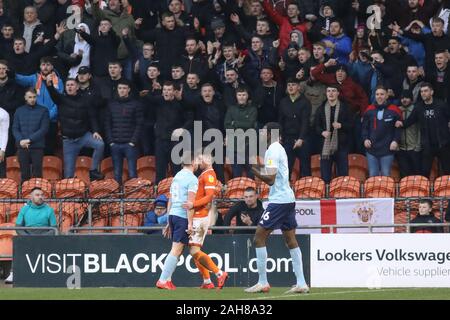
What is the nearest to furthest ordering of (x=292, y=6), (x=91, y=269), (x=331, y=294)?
(x=331, y=294) → (x=91, y=269) → (x=292, y=6)

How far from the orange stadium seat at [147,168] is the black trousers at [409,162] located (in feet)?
14.9

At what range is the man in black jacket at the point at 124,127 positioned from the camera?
2373cm

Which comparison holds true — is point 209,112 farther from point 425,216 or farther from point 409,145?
point 425,216

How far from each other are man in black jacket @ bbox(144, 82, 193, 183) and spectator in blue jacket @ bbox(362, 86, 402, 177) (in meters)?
3.12

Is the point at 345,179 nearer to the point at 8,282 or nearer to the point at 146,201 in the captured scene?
the point at 146,201

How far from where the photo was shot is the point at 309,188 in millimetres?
22906

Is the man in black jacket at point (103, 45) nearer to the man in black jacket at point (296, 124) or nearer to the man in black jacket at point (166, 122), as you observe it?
the man in black jacket at point (166, 122)

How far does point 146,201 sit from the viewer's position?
22.6 m

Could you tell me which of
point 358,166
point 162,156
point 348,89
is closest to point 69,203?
point 162,156

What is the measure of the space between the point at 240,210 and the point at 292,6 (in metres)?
5.07

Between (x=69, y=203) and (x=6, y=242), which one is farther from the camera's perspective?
(x=69, y=203)

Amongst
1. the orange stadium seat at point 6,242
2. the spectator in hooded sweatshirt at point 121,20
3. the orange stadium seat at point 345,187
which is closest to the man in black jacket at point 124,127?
the spectator in hooded sweatshirt at point 121,20

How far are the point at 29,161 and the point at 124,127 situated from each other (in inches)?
73.3

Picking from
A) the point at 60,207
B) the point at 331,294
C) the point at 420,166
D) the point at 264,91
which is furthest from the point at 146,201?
the point at 331,294
